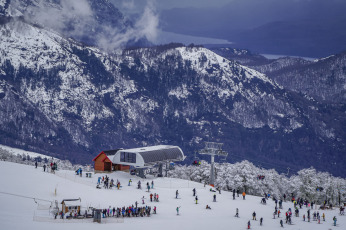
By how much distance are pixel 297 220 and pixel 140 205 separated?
2874 centimetres

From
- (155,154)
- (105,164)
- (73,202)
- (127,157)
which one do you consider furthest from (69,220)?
(155,154)

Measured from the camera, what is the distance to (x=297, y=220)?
301 feet

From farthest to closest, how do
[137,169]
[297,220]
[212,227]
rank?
[137,169], [297,220], [212,227]

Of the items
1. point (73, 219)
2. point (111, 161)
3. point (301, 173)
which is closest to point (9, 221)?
point (73, 219)

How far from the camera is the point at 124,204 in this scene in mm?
86812

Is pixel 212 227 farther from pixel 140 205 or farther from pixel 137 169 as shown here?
pixel 137 169

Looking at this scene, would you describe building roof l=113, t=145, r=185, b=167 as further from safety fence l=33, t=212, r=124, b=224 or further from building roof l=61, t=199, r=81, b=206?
safety fence l=33, t=212, r=124, b=224

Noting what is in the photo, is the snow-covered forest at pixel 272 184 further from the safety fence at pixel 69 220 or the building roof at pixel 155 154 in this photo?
the safety fence at pixel 69 220

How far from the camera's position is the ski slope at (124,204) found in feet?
241

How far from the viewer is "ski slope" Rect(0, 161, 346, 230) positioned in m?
73.4

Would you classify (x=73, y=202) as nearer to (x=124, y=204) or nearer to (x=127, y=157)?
(x=124, y=204)

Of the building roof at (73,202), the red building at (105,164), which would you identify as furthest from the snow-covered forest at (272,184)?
the building roof at (73,202)

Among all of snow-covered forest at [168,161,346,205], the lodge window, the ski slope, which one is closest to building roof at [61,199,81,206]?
the ski slope

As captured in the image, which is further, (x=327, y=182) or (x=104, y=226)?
(x=327, y=182)
